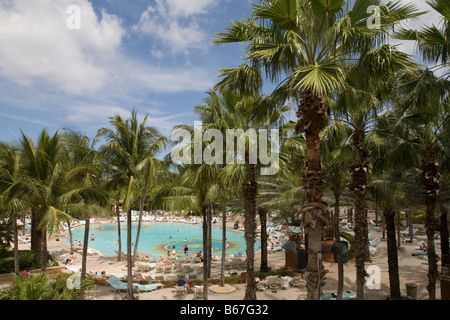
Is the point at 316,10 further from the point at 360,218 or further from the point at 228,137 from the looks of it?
the point at 360,218

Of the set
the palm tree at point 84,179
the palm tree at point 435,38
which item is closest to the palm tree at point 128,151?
the palm tree at point 84,179

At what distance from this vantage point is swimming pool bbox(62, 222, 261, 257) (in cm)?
3341

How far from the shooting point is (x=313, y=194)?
725cm

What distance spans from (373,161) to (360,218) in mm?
2989

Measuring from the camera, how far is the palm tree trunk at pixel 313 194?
7.09m

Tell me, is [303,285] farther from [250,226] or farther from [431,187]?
[431,187]

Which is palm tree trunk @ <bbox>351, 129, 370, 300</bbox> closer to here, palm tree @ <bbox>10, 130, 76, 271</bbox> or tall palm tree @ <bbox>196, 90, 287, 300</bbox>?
tall palm tree @ <bbox>196, 90, 287, 300</bbox>

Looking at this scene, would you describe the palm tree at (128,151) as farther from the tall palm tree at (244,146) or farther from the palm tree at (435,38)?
the palm tree at (435,38)

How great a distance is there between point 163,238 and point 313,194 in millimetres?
37140

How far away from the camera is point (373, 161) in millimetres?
12445

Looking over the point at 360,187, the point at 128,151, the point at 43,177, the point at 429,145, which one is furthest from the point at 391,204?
the point at 43,177

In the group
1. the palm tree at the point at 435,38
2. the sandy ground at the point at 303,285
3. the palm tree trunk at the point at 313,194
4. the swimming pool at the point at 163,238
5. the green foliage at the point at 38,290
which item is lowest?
the swimming pool at the point at 163,238

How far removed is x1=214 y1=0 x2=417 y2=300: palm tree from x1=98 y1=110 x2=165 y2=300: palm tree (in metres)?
7.08

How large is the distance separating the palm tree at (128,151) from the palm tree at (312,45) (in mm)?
7077
